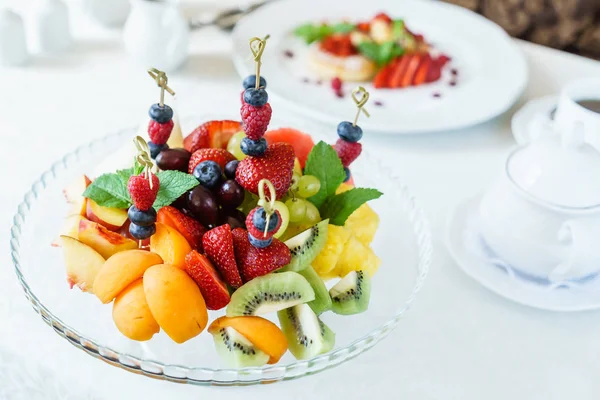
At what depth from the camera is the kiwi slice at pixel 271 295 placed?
793 mm

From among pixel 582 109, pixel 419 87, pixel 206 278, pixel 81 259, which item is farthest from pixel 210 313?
pixel 419 87

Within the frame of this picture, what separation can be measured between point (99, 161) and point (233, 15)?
29.4 inches

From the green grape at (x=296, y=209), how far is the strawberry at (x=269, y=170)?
0.9 inches

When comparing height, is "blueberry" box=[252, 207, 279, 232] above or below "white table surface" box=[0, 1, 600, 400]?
above

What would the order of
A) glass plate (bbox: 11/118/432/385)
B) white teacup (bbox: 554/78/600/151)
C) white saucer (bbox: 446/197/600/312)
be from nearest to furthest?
glass plate (bbox: 11/118/432/385)
white saucer (bbox: 446/197/600/312)
white teacup (bbox: 554/78/600/151)

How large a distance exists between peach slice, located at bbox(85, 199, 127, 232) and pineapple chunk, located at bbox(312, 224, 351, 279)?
0.86 ft

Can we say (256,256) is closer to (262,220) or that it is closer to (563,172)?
(262,220)

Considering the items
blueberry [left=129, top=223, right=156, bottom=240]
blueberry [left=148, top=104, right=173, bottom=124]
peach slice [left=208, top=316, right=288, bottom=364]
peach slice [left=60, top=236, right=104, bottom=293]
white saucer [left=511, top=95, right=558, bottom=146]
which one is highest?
blueberry [left=148, top=104, right=173, bottom=124]

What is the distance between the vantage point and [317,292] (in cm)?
83

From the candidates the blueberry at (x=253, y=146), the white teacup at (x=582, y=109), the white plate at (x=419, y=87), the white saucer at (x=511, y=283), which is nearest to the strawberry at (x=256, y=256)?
the blueberry at (x=253, y=146)

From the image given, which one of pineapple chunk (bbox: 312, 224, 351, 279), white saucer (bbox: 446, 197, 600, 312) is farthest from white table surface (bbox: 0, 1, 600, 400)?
pineapple chunk (bbox: 312, 224, 351, 279)

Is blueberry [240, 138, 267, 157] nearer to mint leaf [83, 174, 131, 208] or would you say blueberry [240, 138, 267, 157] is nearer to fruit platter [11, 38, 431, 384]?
fruit platter [11, 38, 431, 384]

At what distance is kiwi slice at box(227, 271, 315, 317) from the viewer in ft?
2.60

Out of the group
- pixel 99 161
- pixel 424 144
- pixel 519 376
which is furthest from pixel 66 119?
pixel 519 376
